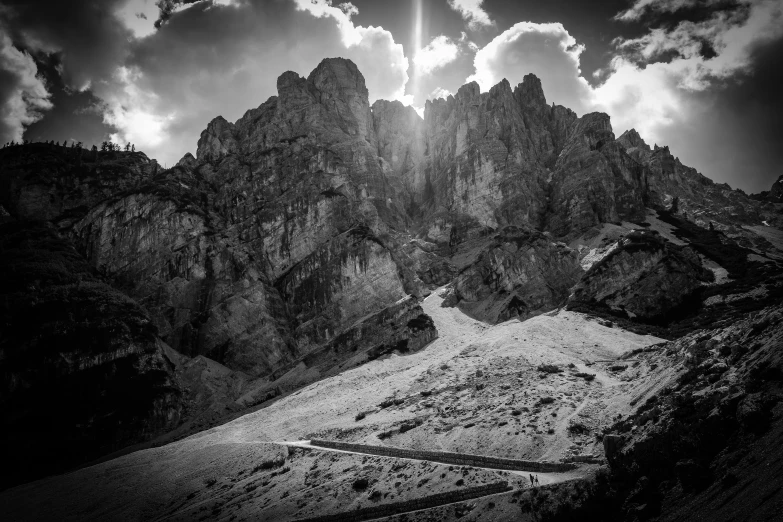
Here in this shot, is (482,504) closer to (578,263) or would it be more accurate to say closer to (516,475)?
(516,475)

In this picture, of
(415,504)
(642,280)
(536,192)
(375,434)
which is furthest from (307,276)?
(415,504)

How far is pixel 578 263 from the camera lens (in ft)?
465

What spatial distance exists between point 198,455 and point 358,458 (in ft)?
95.9

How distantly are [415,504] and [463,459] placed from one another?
8293mm

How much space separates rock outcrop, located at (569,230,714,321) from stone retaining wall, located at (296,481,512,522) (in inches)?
3303

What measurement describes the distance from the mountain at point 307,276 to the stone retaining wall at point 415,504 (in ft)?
27.8

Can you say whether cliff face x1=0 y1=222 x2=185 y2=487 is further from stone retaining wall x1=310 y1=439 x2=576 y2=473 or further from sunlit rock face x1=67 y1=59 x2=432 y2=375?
stone retaining wall x1=310 y1=439 x2=576 y2=473

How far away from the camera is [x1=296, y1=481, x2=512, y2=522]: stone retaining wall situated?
37797mm

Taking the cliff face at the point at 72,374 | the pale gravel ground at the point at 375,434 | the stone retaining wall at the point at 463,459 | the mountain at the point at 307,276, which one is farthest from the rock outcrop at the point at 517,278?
the cliff face at the point at 72,374

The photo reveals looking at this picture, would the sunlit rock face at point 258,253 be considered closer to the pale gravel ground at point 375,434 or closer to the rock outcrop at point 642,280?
the pale gravel ground at point 375,434

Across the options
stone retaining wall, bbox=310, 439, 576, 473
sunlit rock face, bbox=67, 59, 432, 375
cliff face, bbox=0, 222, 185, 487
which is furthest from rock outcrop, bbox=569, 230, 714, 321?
cliff face, bbox=0, 222, 185, 487

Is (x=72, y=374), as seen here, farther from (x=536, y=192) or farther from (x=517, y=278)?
(x=536, y=192)

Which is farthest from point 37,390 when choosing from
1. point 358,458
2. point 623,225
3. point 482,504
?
point 623,225

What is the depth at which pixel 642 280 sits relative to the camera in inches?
4700
